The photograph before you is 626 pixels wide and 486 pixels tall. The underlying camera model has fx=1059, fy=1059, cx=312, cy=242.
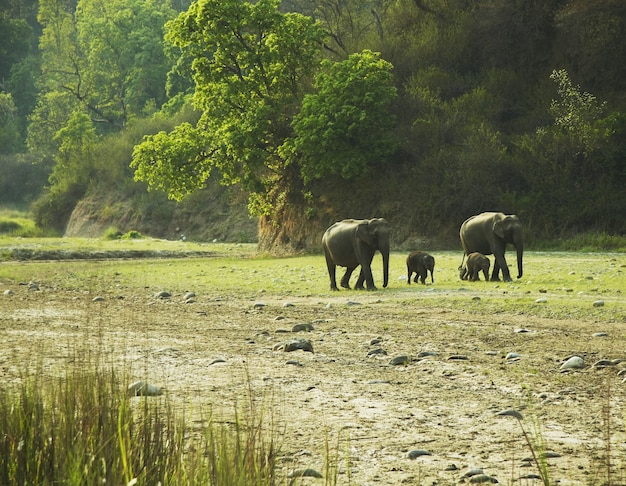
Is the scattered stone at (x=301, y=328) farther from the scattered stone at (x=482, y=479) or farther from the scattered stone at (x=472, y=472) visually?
the scattered stone at (x=482, y=479)

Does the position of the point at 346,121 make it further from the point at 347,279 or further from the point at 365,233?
the point at 365,233

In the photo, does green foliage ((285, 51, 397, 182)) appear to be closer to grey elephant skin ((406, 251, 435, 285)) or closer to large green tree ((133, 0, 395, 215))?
large green tree ((133, 0, 395, 215))

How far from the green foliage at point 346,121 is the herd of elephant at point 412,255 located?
46.3 feet

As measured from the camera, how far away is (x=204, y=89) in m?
38.9

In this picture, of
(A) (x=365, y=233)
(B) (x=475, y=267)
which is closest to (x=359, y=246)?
(A) (x=365, y=233)

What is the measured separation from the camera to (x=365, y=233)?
764 inches

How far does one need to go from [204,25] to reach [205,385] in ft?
97.9

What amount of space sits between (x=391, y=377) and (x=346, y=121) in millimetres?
27137

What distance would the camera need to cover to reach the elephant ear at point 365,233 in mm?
19406

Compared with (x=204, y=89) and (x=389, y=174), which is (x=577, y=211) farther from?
(x=204, y=89)

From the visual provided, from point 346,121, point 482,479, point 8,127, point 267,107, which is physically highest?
point 8,127

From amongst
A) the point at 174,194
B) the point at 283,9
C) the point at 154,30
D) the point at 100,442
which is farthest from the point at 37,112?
the point at 100,442

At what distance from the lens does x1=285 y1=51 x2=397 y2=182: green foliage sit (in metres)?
35.7

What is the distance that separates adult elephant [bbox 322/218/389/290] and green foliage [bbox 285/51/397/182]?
15429 mm
